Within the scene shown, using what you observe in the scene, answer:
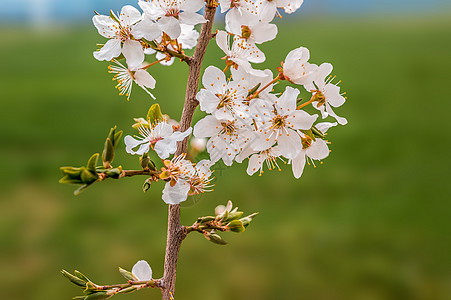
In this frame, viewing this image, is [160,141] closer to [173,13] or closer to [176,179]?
[176,179]

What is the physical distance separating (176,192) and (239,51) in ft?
0.77

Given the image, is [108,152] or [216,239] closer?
[108,152]

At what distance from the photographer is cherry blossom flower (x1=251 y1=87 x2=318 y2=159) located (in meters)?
0.61

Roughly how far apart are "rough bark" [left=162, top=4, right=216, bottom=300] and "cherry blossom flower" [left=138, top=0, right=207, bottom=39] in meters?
0.03

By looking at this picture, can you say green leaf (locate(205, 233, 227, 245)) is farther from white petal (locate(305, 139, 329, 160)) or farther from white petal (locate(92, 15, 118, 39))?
white petal (locate(92, 15, 118, 39))

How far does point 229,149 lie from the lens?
25.2 inches

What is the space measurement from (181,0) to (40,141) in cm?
218

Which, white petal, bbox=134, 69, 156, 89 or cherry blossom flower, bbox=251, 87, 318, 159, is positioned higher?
white petal, bbox=134, 69, 156, 89

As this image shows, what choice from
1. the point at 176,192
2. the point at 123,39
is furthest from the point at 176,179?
the point at 123,39

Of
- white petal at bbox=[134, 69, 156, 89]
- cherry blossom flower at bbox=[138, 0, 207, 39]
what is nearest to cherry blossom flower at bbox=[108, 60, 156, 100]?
white petal at bbox=[134, 69, 156, 89]

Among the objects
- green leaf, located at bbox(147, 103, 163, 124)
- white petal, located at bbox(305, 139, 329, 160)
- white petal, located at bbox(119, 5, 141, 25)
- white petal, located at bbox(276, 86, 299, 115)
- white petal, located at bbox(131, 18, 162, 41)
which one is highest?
white petal, located at bbox(119, 5, 141, 25)

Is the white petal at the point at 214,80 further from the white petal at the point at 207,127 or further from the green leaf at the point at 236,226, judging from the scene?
the green leaf at the point at 236,226

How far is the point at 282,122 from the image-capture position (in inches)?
24.8

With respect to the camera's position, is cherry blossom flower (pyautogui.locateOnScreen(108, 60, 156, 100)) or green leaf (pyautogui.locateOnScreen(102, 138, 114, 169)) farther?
cherry blossom flower (pyautogui.locateOnScreen(108, 60, 156, 100))
